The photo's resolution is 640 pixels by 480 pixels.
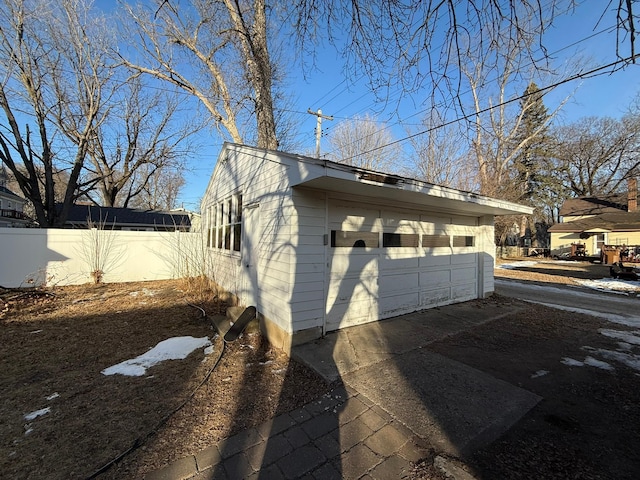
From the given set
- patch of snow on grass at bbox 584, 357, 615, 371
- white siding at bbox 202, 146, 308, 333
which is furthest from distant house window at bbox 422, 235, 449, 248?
white siding at bbox 202, 146, 308, 333

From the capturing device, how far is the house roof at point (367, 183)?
3.28 m

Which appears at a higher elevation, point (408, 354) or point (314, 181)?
point (314, 181)

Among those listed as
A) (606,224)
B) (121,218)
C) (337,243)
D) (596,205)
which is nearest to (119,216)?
(121,218)

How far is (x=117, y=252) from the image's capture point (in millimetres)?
9680

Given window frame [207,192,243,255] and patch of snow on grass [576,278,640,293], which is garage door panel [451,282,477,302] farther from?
patch of snow on grass [576,278,640,293]

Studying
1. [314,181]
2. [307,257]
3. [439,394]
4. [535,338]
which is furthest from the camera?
[535,338]

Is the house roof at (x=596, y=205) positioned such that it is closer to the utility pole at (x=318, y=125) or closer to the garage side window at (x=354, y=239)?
the utility pole at (x=318, y=125)

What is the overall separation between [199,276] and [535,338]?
27.3 ft

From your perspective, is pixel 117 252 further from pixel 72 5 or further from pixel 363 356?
pixel 363 356

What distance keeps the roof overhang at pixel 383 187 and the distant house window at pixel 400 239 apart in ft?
1.96

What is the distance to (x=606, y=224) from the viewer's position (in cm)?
2012

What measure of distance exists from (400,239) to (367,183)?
80.7 inches

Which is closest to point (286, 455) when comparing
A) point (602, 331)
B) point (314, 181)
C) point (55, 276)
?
point (314, 181)

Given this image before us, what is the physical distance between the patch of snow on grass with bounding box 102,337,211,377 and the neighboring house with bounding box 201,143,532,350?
42.6 inches
